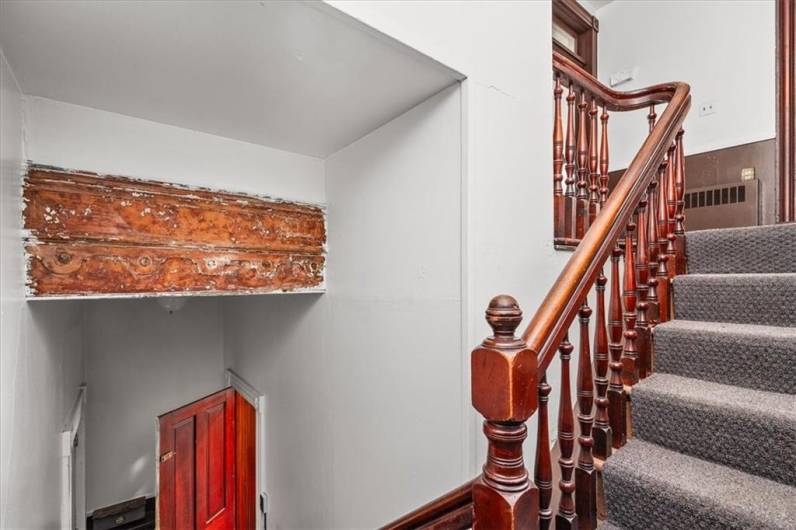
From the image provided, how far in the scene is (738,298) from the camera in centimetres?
149

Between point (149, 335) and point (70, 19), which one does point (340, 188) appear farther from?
point (149, 335)

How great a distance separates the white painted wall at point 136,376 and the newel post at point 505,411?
3.65 meters

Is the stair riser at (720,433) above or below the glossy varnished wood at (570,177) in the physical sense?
below

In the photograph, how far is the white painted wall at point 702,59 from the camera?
2512 millimetres

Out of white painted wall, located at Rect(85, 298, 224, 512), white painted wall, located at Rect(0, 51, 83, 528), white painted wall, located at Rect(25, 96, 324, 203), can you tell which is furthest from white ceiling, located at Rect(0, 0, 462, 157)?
white painted wall, located at Rect(85, 298, 224, 512)

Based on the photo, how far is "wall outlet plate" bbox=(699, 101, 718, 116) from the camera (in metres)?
2.72

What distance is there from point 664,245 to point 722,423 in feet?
2.73

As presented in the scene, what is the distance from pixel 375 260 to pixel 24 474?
1403mm

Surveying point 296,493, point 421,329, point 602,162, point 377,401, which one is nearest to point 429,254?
point 421,329

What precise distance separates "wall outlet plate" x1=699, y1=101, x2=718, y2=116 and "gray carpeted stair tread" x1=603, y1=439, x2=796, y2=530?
8.65 feet

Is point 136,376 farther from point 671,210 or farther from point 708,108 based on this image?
point 708,108

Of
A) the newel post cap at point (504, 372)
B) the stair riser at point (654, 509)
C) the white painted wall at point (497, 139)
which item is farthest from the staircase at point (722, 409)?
the newel post cap at point (504, 372)

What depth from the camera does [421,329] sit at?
1567 mm

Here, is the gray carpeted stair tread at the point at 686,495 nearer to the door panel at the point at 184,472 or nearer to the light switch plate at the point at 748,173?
the light switch plate at the point at 748,173
